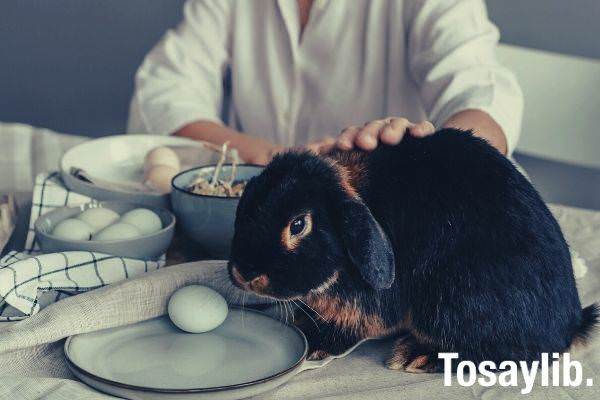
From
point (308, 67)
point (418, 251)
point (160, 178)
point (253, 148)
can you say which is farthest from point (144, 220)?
point (308, 67)

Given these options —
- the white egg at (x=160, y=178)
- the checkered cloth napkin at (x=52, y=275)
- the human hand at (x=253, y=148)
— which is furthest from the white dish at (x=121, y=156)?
the checkered cloth napkin at (x=52, y=275)

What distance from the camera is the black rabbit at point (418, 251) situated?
→ 2.35ft

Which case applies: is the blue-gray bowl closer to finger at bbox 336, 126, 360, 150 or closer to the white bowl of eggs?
the white bowl of eggs

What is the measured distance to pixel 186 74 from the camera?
1.73m

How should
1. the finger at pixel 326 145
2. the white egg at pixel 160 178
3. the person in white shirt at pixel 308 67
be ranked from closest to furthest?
the finger at pixel 326 145 < the white egg at pixel 160 178 < the person in white shirt at pixel 308 67

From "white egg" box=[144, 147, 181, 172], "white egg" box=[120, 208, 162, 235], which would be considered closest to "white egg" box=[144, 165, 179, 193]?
"white egg" box=[144, 147, 181, 172]

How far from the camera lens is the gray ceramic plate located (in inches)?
26.5

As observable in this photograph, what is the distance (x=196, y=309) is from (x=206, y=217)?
176 mm

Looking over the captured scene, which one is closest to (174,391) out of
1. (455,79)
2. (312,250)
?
(312,250)

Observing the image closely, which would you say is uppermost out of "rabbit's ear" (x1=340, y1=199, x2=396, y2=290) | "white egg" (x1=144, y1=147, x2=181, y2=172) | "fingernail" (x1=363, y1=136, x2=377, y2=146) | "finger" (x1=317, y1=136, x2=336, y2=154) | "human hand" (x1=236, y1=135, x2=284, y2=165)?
"fingernail" (x1=363, y1=136, x2=377, y2=146)

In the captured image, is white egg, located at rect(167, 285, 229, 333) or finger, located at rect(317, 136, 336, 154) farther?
finger, located at rect(317, 136, 336, 154)

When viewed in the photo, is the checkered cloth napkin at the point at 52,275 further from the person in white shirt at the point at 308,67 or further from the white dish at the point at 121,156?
the person in white shirt at the point at 308,67

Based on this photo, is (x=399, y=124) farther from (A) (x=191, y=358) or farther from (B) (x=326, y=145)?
(A) (x=191, y=358)

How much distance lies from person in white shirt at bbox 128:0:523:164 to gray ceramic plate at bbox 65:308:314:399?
2.11ft
